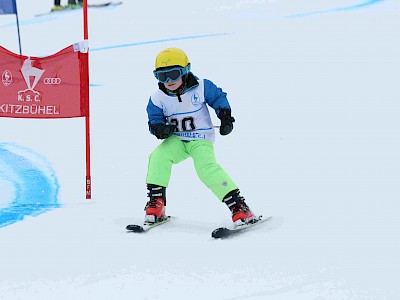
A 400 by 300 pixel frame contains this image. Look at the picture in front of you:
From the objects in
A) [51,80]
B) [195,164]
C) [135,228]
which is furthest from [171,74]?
[51,80]

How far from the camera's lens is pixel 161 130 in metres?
5.57

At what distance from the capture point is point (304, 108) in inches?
385

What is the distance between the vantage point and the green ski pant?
550 centimetres

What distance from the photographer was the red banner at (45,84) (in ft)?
20.6

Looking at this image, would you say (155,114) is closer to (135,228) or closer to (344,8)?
(135,228)

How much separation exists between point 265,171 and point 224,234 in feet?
6.67

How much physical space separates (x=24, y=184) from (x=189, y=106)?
2.09 m

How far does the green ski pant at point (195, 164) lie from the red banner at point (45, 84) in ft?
3.46

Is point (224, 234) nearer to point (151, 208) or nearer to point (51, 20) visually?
point (151, 208)

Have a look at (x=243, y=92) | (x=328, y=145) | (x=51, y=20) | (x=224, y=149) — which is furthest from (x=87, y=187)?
(x=51, y=20)

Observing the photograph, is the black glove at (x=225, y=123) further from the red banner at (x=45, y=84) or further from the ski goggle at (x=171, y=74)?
the red banner at (x=45, y=84)

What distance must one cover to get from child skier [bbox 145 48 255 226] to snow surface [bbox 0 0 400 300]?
0.27 metres

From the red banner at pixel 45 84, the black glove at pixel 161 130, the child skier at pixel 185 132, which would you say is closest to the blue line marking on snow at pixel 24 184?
the red banner at pixel 45 84

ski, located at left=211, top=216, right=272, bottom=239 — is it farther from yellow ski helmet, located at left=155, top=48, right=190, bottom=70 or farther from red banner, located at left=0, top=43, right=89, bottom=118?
red banner, located at left=0, top=43, right=89, bottom=118
